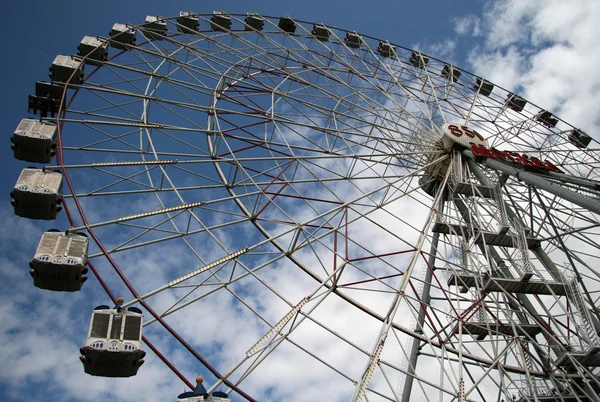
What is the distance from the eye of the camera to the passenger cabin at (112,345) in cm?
1065

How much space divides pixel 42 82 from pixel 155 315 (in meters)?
8.40

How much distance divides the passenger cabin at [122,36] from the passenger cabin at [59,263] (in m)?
9.06

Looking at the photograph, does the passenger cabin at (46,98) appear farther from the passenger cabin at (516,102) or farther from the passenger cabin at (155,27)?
the passenger cabin at (516,102)

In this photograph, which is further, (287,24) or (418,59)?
(418,59)

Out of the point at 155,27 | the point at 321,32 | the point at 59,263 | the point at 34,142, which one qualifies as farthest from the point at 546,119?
the point at 59,263

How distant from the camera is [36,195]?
13383 mm

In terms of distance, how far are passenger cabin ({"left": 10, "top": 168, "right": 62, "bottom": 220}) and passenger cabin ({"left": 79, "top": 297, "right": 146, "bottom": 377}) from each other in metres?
3.42

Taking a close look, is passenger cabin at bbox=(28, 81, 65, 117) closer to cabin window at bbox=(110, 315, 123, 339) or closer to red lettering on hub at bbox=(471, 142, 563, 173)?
A: cabin window at bbox=(110, 315, 123, 339)

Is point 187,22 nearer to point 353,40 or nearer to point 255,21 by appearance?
point 255,21

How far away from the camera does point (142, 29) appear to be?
797 inches

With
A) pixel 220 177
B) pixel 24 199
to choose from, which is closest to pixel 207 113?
pixel 220 177

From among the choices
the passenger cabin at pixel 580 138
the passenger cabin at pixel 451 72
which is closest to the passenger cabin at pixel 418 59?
the passenger cabin at pixel 451 72

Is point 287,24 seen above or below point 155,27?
above

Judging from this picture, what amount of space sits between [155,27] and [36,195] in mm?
9529
